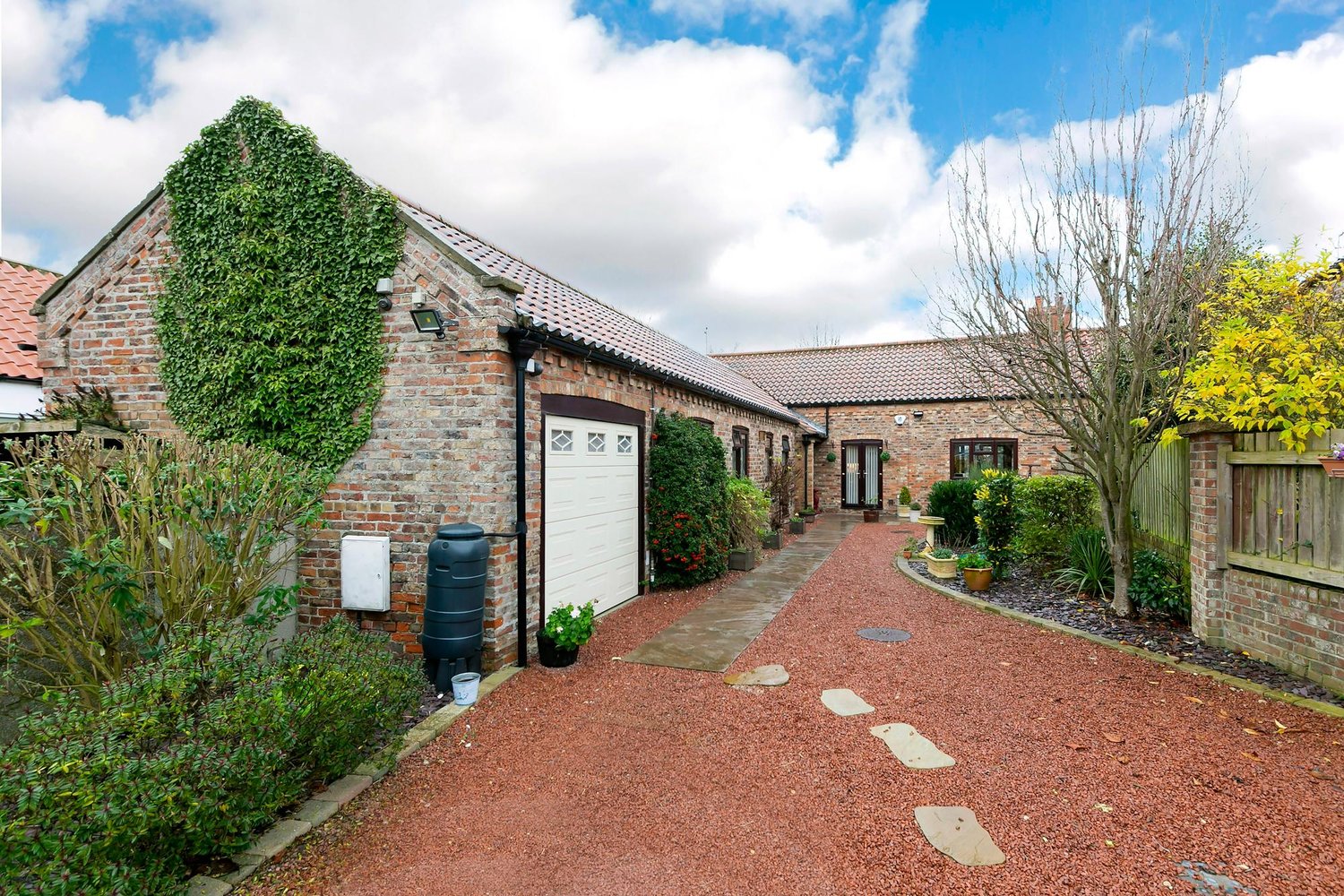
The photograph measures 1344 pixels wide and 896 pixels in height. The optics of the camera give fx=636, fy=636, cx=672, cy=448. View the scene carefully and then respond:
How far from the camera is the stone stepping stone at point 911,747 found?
396 centimetres

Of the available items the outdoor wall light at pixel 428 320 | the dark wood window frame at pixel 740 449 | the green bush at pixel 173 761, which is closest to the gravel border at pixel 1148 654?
the dark wood window frame at pixel 740 449

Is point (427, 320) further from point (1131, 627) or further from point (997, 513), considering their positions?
point (997, 513)

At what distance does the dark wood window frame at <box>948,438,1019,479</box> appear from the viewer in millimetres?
18781

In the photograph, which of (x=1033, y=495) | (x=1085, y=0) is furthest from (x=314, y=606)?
(x=1085, y=0)

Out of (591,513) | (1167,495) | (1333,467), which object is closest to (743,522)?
(591,513)

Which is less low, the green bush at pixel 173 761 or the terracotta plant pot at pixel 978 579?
the green bush at pixel 173 761

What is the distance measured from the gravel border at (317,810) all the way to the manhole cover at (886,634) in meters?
4.27

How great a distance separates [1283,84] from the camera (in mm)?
6395

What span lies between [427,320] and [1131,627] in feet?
24.6

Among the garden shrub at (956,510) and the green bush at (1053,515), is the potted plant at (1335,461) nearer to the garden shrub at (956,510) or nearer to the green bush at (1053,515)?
the green bush at (1053,515)

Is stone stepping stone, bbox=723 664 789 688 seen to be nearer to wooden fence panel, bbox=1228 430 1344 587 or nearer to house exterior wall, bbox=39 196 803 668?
house exterior wall, bbox=39 196 803 668

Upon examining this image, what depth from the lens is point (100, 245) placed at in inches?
255

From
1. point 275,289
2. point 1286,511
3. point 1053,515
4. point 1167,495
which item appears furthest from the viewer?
point 1053,515

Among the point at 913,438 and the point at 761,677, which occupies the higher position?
the point at 913,438
